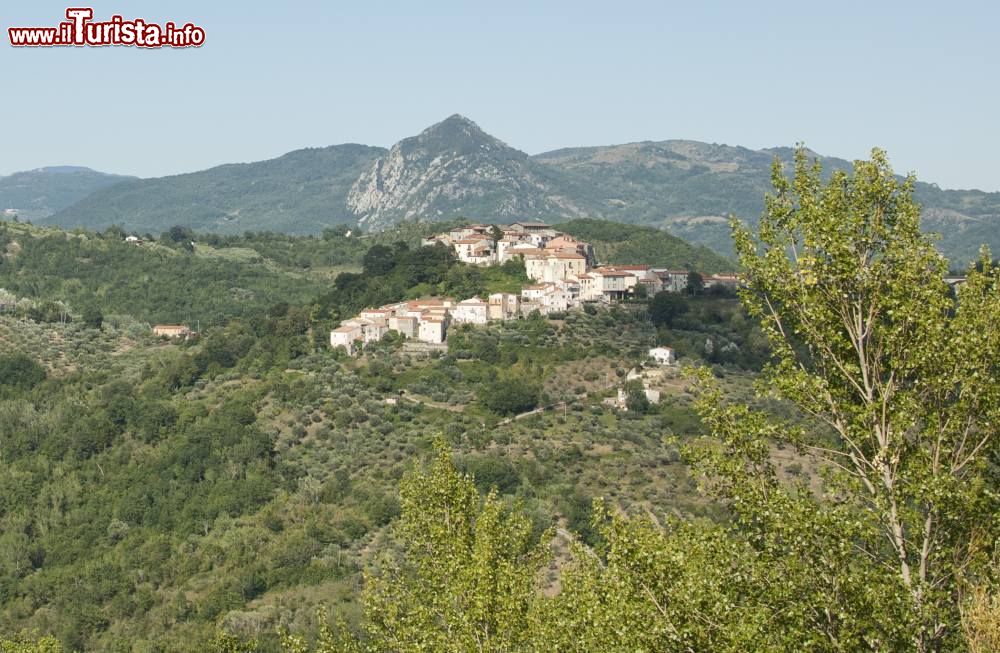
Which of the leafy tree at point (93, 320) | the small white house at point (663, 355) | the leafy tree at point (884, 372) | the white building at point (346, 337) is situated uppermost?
the leafy tree at point (884, 372)

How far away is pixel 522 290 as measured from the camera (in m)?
92.2

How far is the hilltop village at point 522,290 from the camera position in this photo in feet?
283

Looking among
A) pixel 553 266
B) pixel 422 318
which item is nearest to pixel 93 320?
pixel 422 318

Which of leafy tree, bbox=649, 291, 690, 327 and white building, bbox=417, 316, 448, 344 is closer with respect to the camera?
white building, bbox=417, 316, 448, 344

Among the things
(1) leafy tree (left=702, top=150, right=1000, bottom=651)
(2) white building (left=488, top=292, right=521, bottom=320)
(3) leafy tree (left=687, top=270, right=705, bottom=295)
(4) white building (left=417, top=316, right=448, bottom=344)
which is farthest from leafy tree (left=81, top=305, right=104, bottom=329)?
(1) leafy tree (left=702, top=150, right=1000, bottom=651)

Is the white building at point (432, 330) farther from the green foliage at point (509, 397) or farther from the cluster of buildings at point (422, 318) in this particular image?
the green foliage at point (509, 397)

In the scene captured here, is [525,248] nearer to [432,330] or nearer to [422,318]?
[422,318]

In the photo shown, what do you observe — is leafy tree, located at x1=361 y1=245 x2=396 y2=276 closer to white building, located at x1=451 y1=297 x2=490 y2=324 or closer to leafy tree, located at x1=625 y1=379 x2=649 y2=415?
white building, located at x1=451 y1=297 x2=490 y2=324

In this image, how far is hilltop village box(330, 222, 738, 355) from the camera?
8638 centimetres

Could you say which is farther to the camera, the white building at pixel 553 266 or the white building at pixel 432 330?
the white building at pixel 553 266

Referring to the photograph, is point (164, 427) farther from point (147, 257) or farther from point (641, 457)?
point (147, 257)

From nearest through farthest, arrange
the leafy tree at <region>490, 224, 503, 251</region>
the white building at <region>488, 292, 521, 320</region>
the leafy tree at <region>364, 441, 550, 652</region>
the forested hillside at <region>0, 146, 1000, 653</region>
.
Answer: the forested hillside at <region>0, 146, 1000, 653</region>
the leafy tree at <region>364, 441, 550, 652</region>
the white building at <region>488, 292, 521, 320</region>
the leafy tree at <region>490, 224, 503, 251</region>

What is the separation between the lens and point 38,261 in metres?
143

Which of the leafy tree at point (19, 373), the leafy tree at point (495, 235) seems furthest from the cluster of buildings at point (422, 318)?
the leafy tree at point (19, 373)
